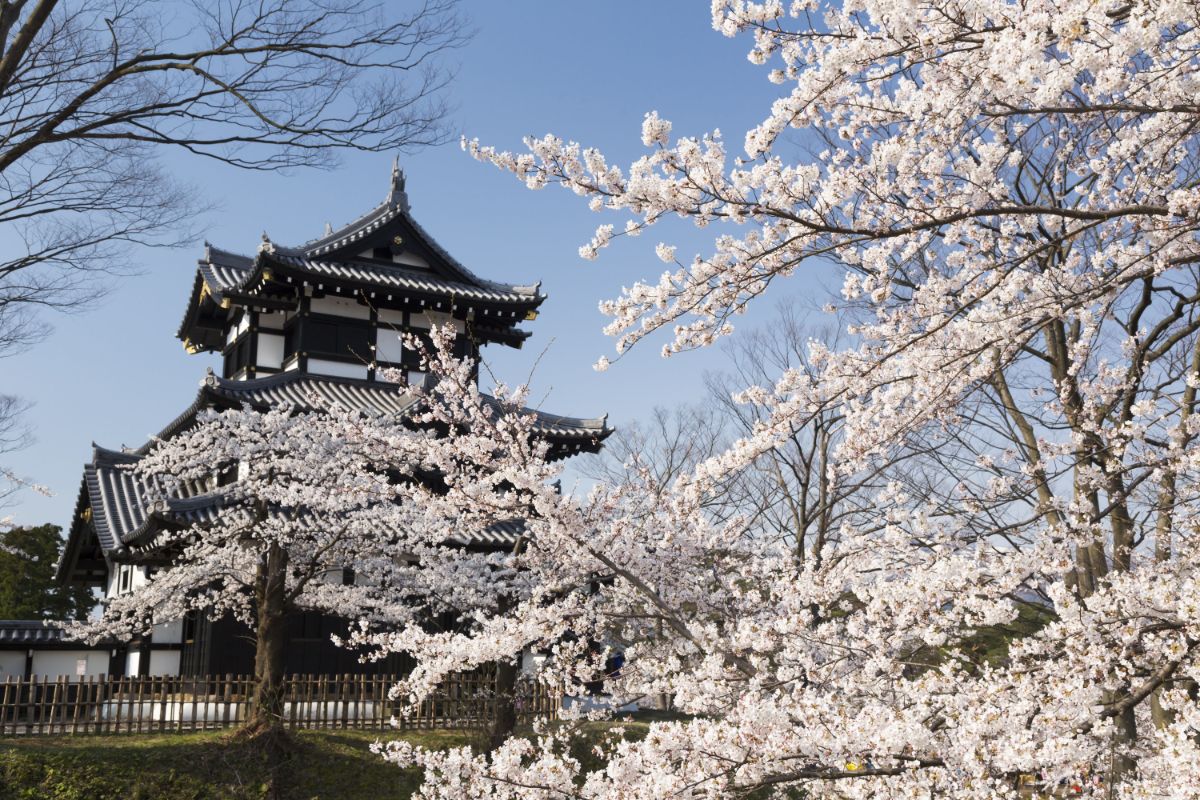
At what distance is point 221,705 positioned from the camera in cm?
1700

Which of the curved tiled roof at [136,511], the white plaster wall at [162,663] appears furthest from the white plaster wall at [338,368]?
the white plaster wall at [162,663]

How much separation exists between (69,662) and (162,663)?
2.63 metres

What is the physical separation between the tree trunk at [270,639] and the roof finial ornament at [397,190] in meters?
10.6

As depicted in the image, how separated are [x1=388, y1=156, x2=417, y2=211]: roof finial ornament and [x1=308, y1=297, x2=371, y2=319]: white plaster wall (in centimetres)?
284

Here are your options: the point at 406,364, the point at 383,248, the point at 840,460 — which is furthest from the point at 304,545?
the point at 840,460

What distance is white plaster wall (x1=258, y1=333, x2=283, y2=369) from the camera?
2195 cm

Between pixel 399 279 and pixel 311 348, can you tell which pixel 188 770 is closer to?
pixel 311 348

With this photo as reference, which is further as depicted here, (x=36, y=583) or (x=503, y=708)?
(x=36, y=583)

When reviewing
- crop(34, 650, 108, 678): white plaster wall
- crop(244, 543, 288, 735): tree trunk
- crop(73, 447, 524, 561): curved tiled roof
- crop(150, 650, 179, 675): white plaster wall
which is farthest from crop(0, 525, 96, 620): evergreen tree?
crop(244, 543, 288, 735): tree trunk

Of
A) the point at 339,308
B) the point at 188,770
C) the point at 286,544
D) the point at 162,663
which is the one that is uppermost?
the point at 339,308

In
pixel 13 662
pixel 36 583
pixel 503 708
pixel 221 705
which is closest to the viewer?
pixel 503 708

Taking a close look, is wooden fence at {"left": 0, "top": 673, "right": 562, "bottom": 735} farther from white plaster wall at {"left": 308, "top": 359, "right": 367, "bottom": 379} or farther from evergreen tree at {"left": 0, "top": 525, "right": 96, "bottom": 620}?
evergreen tree at {"left": 0, "top": 525, "right": 96, "bottom": 620}

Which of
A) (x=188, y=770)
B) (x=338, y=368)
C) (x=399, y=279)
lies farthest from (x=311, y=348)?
(x=188, y=770)

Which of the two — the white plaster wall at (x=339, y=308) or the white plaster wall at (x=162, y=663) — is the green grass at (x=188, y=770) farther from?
the white plaster wall at (x=339, y=308)
